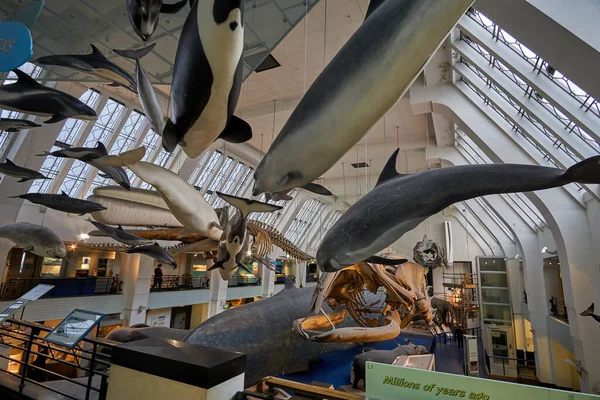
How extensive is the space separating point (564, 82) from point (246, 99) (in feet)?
28.0

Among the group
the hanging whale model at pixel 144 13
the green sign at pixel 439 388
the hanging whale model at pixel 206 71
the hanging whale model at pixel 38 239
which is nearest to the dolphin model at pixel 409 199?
the green sign at pixel 439 388

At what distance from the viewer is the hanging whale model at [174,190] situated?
1897 millimetres

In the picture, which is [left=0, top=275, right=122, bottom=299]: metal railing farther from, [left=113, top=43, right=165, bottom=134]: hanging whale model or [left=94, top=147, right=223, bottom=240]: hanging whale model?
[left=113, top=43, right=165, bottom=134]: hanging whale model

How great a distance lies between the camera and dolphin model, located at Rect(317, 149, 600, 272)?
139cm

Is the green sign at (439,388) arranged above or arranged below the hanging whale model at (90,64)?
below

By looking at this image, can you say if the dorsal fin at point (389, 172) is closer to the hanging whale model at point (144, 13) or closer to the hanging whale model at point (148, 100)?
the hanging whale model at point (148, 100)

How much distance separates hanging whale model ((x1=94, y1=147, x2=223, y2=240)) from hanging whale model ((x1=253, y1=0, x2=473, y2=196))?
42.2 inches

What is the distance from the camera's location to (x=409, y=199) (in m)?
1.64

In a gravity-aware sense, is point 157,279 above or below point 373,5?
below

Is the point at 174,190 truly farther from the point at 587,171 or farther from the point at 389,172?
the point at 587,171

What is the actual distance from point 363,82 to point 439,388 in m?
1.75

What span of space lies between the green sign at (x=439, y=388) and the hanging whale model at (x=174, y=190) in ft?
5.47

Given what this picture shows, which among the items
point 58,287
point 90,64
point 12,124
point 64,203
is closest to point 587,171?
point 90,64

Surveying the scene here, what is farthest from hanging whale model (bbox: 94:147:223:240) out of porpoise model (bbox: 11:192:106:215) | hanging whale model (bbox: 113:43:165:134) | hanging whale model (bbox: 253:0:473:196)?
porpoise model (bbox: 11:192:106:215)
